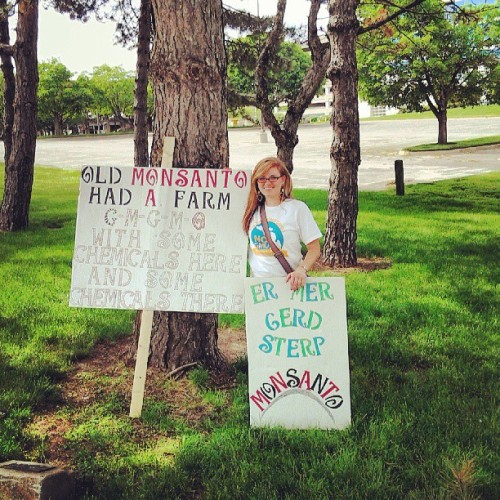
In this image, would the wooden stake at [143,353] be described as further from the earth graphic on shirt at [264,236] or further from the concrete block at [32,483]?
the concrete block at [32,483]

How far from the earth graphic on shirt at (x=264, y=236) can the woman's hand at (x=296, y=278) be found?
0.74 feet

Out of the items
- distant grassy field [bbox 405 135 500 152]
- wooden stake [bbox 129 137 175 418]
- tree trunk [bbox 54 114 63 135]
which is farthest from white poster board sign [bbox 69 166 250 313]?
tree trunk [bbox 54 114 63 135]

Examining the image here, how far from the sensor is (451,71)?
93.4 feet

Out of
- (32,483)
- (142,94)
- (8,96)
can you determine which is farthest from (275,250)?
(8,96)

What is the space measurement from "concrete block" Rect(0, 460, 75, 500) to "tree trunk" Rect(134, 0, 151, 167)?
23.9 ft

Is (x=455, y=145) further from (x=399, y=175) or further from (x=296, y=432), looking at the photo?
(x=296, y=432)

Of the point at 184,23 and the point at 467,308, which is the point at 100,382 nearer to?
the point at 184,23

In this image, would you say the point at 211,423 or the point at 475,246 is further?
the point at 475,246

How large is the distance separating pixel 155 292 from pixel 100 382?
88 cm

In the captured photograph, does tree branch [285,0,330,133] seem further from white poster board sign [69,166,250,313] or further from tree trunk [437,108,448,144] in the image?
tree trunk [437,108,448,144]

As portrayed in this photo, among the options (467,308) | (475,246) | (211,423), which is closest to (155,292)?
(211,423)

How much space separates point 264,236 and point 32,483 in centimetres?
174

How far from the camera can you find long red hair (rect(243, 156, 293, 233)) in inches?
134

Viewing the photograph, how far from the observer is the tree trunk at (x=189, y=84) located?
12.1 feet
